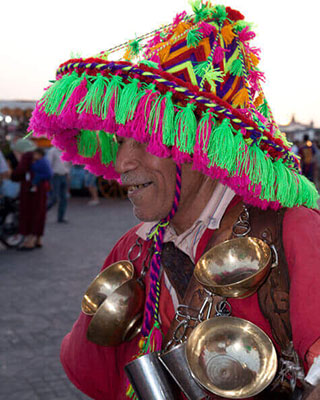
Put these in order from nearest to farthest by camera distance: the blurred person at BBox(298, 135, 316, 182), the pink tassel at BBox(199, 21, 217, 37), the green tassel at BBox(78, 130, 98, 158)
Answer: the pink tassel at BBox(199, 21, 217, 37) → the green tassel at BBox(78, 130, 98, 158) → the blurred person at BBox(298, 135, 316, 182)

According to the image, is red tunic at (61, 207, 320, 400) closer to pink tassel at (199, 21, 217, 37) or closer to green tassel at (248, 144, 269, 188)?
green tassel at (248, 144, 269, 188)

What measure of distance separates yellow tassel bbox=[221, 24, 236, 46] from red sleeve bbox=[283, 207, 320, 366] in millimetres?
702

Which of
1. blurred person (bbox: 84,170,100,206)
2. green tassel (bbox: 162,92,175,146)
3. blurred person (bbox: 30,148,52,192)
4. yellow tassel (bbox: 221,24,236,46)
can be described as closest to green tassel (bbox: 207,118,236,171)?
green tassel (bbox: 162,92,175,146)

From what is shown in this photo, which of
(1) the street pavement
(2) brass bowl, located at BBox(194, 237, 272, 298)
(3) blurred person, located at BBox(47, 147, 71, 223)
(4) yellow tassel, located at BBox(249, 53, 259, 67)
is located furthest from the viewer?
(3) blurred person, located at BBox(47, 147, 71, 223)

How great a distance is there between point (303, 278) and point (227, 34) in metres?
0.92

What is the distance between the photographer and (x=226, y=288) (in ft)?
5.12

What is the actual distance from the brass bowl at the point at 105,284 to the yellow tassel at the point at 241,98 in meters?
0.83

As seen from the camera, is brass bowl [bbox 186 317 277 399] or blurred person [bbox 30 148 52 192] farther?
blurred person [bbox 30 148 52 192]

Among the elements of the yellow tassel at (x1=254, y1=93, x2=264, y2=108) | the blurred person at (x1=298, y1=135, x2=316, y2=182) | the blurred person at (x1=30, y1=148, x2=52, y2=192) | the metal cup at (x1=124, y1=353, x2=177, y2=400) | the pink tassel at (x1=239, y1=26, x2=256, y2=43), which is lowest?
the blurred person at (x1=298, y1=135, x2=316, y2=182)

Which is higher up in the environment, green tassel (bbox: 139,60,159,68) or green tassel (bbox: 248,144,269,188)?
green tassel (bbox: 139,60,159,68)

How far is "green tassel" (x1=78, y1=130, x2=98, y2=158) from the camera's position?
7.34 ft

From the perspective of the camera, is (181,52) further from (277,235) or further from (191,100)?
(277,235)

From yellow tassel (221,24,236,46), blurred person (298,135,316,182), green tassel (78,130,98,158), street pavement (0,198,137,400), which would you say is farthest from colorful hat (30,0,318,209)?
blurred person (298,135,316,182)

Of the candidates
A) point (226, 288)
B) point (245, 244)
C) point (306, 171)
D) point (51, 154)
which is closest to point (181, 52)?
point (245, 244)
